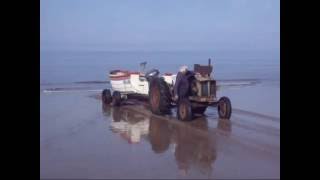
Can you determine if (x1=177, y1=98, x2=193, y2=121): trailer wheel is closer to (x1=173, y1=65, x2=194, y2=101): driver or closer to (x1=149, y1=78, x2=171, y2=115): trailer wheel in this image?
(x1=173, y1=65, x2=194, y2=101): driver

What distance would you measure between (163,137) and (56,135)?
2.12 metres

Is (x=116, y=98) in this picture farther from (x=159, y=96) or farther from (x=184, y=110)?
(x=184, y=110)

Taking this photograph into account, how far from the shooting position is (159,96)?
1148cm

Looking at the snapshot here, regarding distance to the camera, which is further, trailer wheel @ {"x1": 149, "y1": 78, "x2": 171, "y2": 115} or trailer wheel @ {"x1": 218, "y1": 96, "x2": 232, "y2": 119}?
trailer wheel @ {"x1": 149, "y1": 78, "x2": 171, "y2": 115}

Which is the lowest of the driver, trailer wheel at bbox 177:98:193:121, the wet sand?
the wet sand

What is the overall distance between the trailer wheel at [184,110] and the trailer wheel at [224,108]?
0.80 m

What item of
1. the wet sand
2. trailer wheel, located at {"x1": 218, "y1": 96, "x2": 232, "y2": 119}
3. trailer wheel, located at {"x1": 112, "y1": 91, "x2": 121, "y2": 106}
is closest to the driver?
the wet sand

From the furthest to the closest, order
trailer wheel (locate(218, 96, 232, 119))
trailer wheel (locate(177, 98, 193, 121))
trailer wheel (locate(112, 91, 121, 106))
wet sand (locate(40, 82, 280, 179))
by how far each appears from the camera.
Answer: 1. trailer wheel (locate(112, 91, 121, 106))
2. trailer wheel (locate(218, 96, 232, 119))
3. trailer wheel (locate(177, 98, 193, 121))
4. wet sand (locate(40, 82, 280, 179))

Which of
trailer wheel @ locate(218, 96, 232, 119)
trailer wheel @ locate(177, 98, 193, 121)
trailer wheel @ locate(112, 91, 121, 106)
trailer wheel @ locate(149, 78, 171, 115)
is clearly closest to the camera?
trailer wheel @ locate(177, 98, 193, 121)

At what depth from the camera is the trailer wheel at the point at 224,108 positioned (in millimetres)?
10836

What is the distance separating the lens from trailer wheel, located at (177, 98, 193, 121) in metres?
10.6

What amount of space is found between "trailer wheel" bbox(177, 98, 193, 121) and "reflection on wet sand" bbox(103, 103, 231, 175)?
0.14 metres
